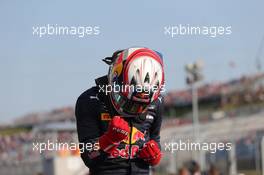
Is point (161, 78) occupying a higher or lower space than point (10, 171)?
higher

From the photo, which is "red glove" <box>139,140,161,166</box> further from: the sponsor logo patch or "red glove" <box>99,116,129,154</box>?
the sponsor logo patch

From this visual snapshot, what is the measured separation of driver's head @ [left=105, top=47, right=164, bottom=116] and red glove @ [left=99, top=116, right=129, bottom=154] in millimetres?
109

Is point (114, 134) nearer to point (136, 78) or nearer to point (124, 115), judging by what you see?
point (124, 115)

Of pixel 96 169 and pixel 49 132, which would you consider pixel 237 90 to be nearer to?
pixel 49 132

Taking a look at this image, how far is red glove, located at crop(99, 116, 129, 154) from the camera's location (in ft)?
16.2

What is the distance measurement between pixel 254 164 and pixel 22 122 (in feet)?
85.2

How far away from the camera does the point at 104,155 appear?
5.14 metres

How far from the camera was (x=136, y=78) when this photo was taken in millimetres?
4824

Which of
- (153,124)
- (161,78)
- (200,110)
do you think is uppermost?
(161,78)

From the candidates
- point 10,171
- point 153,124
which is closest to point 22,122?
point 10,171

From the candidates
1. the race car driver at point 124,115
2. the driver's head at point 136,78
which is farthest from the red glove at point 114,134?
the driver's head at point 136,78

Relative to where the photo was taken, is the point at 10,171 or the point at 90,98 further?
the point at 10,171

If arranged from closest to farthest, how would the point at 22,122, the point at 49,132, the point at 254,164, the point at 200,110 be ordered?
the point at 254,164, the point at 49,132, the point at 22,122, the point at 200,110

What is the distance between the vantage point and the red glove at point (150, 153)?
5.13 m
